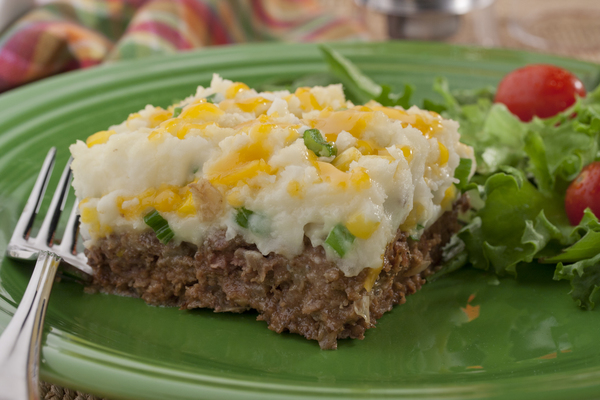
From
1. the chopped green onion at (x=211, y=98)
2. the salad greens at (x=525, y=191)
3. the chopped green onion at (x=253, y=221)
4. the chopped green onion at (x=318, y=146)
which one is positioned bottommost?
the salad greens at (x=525, y=191)

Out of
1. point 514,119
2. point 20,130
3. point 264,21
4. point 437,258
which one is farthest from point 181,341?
point 264,21

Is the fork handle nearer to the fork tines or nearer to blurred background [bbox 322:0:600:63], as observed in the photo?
the fork tines

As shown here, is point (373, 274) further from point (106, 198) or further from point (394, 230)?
point (106, 198)

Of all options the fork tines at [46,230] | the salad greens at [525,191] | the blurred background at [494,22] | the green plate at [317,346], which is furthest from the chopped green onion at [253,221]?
the blurred background at [494,22]

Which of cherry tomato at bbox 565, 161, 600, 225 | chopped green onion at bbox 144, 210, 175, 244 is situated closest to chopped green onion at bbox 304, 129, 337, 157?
chopped green onion at bbox 144, 210, 175, 244

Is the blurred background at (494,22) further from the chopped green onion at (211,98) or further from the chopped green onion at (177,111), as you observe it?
the chopped green onion at (177,111)

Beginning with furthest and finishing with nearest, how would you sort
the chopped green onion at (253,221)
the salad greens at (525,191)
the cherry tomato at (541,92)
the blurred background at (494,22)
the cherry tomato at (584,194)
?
1. the blurred background at (494,22)
2. the cherry tomato at (541,92)
3. the cherry tomato at (584,194)
4. the salad greens at (525,191)
5. the chopped green onion at (253,221)
